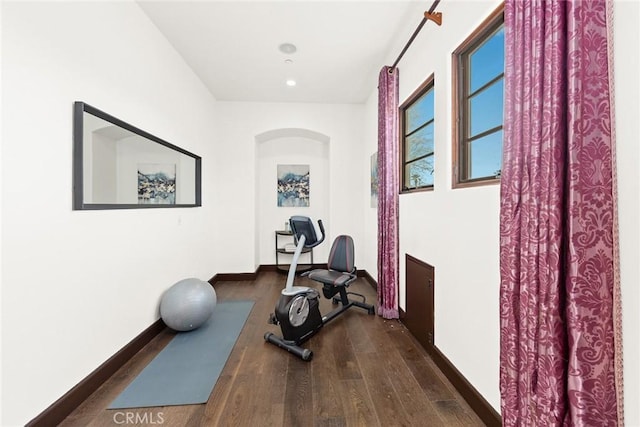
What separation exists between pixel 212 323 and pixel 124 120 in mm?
2121

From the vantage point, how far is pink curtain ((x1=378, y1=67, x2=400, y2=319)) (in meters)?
3.08

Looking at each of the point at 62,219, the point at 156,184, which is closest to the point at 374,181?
the point at 156,184

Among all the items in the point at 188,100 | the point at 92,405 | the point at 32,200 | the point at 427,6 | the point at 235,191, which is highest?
the point at 427,6

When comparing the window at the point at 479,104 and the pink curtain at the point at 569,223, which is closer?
the pink curtain at the point at 569,223

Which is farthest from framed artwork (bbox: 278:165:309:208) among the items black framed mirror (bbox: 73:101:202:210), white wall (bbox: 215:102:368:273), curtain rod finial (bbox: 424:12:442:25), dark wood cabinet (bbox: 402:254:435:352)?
curtain rod finial (bbox: 424:12:442:25)

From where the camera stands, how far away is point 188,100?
11.7 ft

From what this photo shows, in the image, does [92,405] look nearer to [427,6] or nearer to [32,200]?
[32,200]

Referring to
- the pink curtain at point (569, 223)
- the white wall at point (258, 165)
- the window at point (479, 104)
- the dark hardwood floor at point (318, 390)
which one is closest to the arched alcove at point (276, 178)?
the white wall at point (258, 165)

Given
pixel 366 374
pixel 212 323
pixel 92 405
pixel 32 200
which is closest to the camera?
pixel 32 200

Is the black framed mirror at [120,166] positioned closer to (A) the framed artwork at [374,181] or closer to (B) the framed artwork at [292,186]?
(B) the framed artwork at [292,186]

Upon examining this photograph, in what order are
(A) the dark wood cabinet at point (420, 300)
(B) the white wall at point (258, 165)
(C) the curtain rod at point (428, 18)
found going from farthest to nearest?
1. (B) the white wall at point (258, 165)
2. (A) the dark wood cabinet at point (420, 300)
3. (C) the curtain rod at point (428, 18)

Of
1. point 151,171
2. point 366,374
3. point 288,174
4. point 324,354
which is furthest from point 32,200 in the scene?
point 288,174

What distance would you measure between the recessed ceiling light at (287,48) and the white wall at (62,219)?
1.26m

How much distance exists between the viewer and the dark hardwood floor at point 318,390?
165 cm
